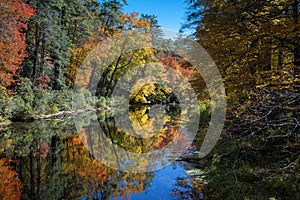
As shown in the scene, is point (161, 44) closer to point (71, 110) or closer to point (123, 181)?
point (71, 110)

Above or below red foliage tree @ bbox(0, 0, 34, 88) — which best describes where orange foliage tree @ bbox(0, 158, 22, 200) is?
below

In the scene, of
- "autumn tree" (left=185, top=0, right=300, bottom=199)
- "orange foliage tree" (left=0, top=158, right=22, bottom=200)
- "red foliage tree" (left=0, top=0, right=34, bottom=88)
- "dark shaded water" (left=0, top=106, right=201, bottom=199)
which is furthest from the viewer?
"red foliage tree" (left=0, top=0, right=34, bottom=88)

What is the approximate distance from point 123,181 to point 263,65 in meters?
5.56

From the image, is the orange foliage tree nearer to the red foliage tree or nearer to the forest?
the forest

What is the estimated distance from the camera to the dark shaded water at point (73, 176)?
5.11 metres

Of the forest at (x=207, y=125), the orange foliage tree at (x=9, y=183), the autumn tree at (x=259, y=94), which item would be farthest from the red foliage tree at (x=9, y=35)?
the autumn tree at (x=259, y=94)

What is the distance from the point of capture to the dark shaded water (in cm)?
511

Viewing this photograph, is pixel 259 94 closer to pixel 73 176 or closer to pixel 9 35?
→ pixel 73 176

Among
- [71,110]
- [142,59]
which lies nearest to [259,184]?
[71,110]

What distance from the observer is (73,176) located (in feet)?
20.0

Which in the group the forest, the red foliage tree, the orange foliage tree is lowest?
the orange foliage tree

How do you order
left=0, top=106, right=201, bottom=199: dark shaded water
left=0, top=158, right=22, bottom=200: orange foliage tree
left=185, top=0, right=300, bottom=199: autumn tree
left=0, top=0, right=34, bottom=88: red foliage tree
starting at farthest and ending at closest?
1. left=0, top=0, right=34, bottom=88: red foliage tree
2. left=0, top=106, right=201, bottom=199: dark shaded water
3. left=0, top=158, right=22, bottom=200: orange foliage tree
4. left=185, top=0, right=300, bottom=199: autumn tree

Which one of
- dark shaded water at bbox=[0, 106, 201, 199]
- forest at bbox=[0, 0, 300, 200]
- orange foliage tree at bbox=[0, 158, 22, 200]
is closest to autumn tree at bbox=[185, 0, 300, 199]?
forest at bbox=[0, 0, 300, 200]

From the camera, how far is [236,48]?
28.1 feet
